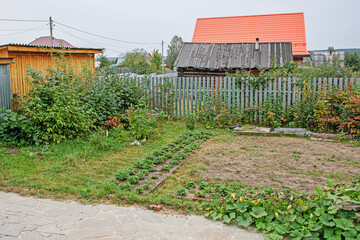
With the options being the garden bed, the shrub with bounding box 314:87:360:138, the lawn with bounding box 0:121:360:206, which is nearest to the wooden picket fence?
the shrub with bounding box 314:87:360:138

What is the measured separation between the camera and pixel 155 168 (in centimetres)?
614

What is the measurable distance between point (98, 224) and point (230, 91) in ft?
25.8

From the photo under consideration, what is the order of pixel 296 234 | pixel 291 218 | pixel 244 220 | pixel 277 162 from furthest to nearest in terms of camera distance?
pixel 277 162
pixel 244 220
pixel 291 218
pixel 296 234

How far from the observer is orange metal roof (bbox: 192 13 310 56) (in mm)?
29656

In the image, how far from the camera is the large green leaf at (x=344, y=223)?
341cm

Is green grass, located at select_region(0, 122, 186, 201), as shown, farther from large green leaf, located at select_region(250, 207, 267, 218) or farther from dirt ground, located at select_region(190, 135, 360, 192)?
large green leaf, located at select_region(250, 207, 267, 218)

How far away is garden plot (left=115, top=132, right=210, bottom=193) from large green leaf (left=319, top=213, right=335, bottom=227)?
8.22ft

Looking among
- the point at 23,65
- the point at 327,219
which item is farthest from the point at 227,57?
the point at 327,219

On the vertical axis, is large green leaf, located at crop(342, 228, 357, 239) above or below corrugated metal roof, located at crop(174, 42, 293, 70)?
below

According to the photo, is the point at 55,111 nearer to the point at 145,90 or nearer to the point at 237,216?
the point at 145,90

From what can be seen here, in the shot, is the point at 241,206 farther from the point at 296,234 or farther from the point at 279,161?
the point at 279,161

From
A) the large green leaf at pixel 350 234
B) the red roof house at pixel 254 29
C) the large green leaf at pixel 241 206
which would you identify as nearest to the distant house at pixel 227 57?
the red roof house at pixel 254 29

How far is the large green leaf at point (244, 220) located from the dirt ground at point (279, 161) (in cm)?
128

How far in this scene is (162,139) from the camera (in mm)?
8664
